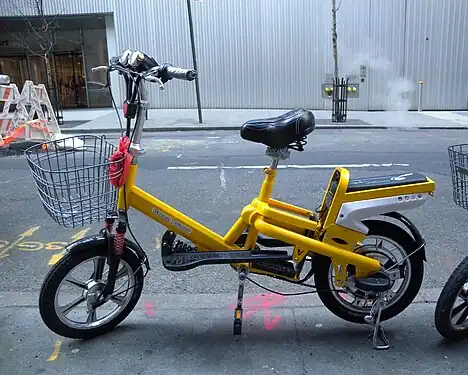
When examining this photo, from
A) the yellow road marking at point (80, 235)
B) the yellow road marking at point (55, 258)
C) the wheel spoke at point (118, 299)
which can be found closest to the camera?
the wheel spoke at point (118, 299)

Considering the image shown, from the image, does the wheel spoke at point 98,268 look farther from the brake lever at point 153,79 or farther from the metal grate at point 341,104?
the metal grate at point 341,104

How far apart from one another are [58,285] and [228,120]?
13225 millimetres

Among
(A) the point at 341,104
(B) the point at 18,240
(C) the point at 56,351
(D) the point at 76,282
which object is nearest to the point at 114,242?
(D) the point at 76,282

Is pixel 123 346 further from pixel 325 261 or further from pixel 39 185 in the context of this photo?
pixel 325 261

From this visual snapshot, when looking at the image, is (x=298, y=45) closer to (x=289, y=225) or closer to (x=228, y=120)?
(x=228, y=120)

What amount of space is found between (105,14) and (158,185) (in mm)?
13917

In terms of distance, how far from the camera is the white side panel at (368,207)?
2.80 metres

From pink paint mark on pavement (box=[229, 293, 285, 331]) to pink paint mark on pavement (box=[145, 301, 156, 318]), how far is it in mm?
548

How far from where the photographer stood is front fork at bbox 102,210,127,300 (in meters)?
2.88

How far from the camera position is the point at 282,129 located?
276 centimetres

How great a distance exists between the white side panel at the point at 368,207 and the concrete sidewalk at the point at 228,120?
11.5 metres

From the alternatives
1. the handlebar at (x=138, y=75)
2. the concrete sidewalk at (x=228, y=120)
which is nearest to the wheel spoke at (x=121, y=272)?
the handlebar at (x=138, y=75)

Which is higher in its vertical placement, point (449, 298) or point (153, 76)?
point (153, 76)

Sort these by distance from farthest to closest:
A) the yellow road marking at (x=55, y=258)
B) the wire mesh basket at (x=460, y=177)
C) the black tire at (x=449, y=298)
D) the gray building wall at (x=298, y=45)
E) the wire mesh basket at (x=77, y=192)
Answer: the gray building wall at (x=298, y=45), the yellow road marking at (x=55, y=258), the black tire at (x=449, y=298), the wire mesh basket at (x=460, y=177), the wire mesh basket at (x=77, y=192)
